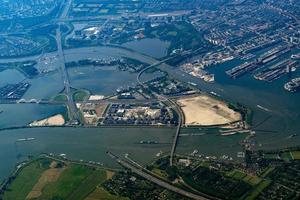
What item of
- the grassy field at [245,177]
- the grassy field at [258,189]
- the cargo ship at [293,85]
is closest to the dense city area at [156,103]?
the grassy field at [245,177]

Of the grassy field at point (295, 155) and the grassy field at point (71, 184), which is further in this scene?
the grassy field at point (295, 155)

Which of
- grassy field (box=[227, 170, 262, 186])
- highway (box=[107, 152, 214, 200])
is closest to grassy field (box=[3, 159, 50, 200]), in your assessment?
highway (box=[107, 152, 214, 200])

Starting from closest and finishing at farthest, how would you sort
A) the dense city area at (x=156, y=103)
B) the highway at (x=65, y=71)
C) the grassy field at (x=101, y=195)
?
the grassy field at (x=101, y=195)
the dense city area at (x=156, y=103)
the highway at (x=65, y=71)

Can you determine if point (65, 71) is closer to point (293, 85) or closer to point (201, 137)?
point (201, 137)

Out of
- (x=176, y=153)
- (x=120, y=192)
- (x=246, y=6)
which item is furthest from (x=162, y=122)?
(x=246, y=6)

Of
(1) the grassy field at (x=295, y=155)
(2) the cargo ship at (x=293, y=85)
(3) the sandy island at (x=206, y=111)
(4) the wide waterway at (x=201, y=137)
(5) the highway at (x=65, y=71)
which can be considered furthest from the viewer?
(5) the highway at (x=65, y=71)

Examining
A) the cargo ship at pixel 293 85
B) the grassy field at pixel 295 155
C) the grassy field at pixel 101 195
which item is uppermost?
the cargo ship at pixel 293 85

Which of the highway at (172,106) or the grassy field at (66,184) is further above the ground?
the highway at (172,106)

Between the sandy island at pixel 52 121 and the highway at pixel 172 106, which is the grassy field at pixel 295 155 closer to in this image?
the highway at pixel 172 106
